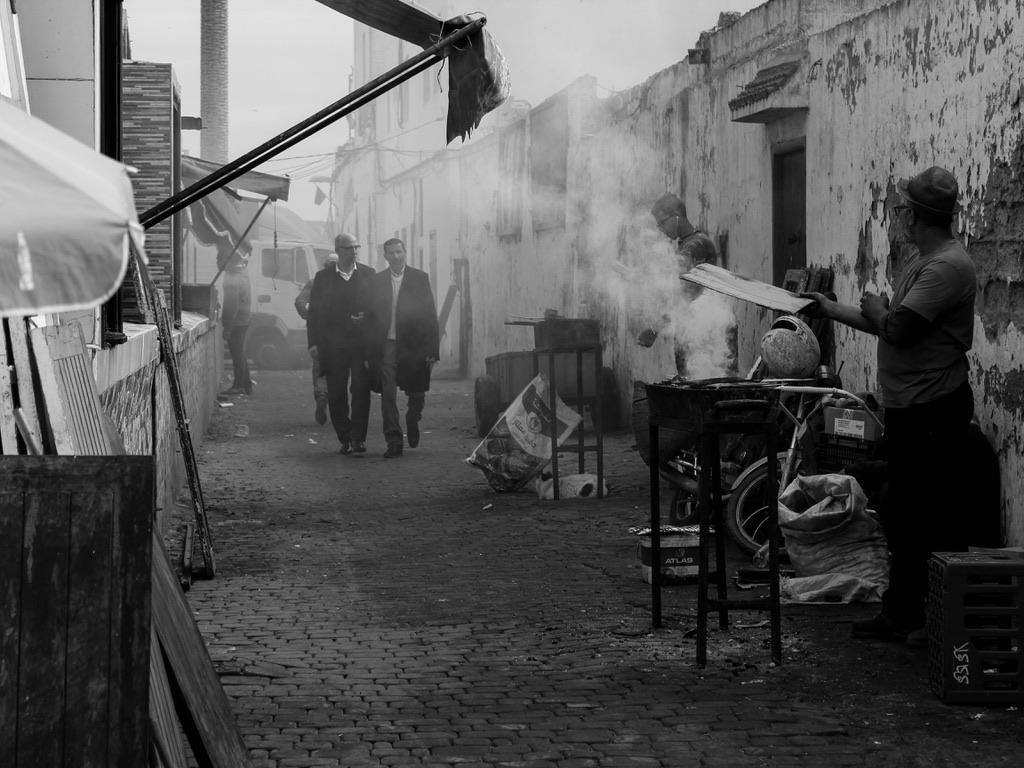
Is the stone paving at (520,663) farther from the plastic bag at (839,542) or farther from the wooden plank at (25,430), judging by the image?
the wooden plank at (25,430)

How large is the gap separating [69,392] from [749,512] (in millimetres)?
4732

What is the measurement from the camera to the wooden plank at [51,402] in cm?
395

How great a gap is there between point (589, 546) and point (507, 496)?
227cm

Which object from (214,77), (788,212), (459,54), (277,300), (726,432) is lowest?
(726,432)

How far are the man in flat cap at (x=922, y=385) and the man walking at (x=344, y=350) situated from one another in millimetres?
7636

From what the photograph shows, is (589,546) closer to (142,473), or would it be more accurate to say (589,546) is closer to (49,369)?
(49,369)

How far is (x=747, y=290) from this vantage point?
6535 mm

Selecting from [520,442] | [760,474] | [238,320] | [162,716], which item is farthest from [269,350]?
[162,716]

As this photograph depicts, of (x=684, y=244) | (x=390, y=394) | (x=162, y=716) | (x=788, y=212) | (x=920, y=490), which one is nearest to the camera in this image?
(x=162, y=716)

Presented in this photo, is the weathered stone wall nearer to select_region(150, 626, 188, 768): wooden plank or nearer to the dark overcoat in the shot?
the dark overcoat

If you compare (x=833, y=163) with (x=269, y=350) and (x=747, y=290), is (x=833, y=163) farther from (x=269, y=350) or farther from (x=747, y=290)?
(x=269, y=350)

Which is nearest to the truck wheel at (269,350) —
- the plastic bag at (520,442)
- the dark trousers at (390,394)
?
the dark trousers at (390,394)

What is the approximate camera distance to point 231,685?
529 cm

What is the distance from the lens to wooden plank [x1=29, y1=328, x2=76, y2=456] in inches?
155
